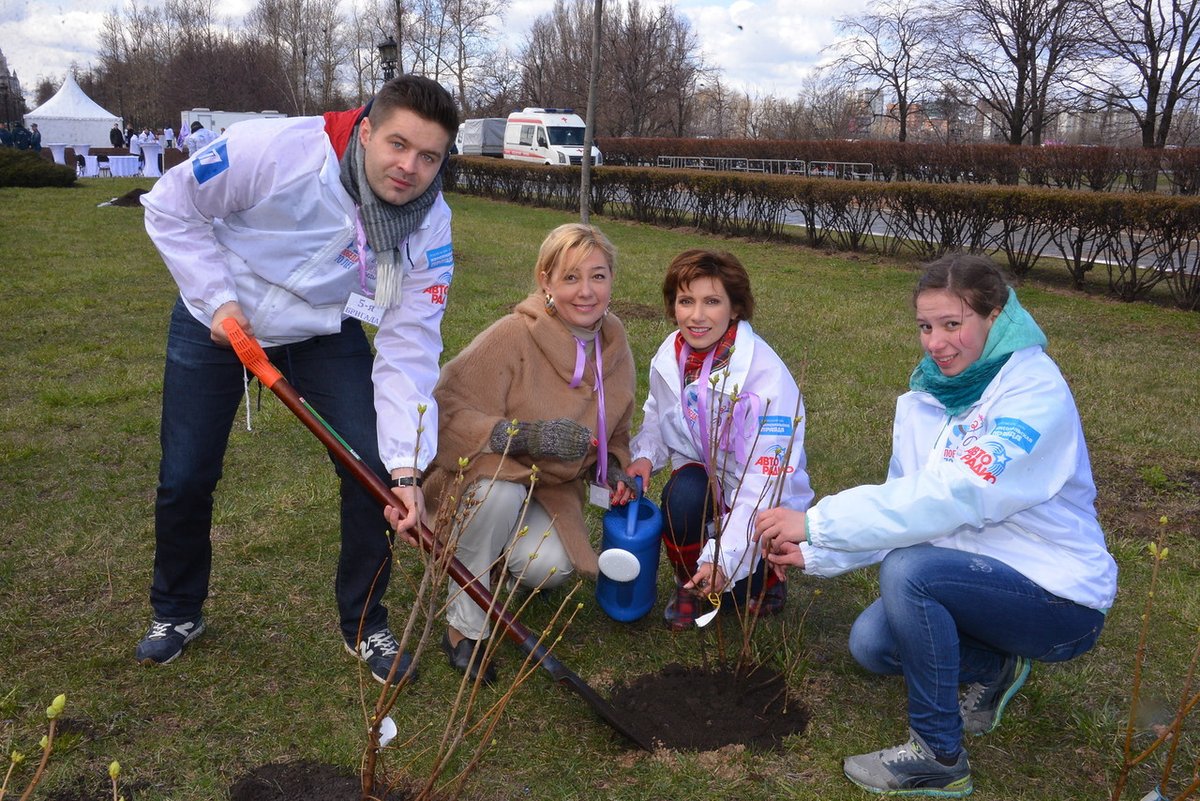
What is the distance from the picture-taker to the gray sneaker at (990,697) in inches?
103

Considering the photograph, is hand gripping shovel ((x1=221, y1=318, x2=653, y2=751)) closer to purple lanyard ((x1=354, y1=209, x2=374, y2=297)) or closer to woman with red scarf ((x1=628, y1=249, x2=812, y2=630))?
purple lanyard ((x1=354, y1=209, x2=374, y2=297))

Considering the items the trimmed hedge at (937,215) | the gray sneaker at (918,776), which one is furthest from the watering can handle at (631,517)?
the trimmed hedge at (937,215)

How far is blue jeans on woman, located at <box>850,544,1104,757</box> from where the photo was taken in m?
2.30

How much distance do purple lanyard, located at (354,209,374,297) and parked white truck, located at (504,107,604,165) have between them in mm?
26676

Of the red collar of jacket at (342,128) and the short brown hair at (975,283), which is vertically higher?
the red collar of jacket at (342,128)

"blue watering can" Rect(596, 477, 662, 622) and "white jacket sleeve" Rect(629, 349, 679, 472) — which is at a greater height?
"white jacket sleeve" Rect(629, 349, 679, 472)

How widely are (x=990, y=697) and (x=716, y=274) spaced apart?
148 cm

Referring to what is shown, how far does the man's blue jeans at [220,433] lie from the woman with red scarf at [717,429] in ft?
3.03

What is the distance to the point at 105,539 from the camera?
375 cm

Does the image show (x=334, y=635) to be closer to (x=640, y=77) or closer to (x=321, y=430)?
(x=321, y=430)

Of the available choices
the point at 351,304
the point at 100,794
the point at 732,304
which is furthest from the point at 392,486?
the point at 732,304

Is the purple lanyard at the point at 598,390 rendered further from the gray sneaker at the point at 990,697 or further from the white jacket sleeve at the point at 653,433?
the gray sneaker at the point at 990,697

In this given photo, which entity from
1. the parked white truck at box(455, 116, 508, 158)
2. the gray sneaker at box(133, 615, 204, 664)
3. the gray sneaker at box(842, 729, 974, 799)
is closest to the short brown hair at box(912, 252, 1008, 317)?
the gray sneaker at box(842, 729, 974, 799)

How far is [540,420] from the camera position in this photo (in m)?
2.97
